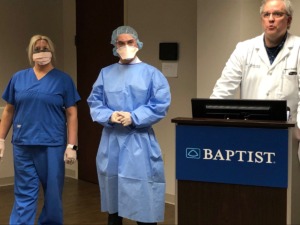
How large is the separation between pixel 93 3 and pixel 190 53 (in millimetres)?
1461

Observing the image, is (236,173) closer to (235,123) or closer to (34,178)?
(235,123)

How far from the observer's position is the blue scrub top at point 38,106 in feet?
11.3

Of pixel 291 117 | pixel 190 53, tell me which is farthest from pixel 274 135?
pixel 190 53

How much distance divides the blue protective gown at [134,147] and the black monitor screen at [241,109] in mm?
776

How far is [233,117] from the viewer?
7.95ft

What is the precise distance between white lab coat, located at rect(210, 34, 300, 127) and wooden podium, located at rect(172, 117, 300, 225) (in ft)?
2.02

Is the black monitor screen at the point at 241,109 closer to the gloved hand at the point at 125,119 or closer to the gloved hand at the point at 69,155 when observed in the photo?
the gloved hand at the point at 125,119

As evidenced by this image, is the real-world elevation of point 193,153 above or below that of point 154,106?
below

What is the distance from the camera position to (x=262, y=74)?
121 inches

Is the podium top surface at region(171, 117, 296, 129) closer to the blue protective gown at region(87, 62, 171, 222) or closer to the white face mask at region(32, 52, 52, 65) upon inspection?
the blue protective gown at region(87, 62, 171, 222)

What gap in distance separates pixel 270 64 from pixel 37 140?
152 cm

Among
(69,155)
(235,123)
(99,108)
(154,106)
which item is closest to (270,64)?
(154,106)

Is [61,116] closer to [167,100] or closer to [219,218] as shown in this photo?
[167,100]

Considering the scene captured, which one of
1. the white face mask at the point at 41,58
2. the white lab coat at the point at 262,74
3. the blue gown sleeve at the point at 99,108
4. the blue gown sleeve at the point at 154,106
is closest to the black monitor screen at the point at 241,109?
the white lab coat at the point at 262,74
